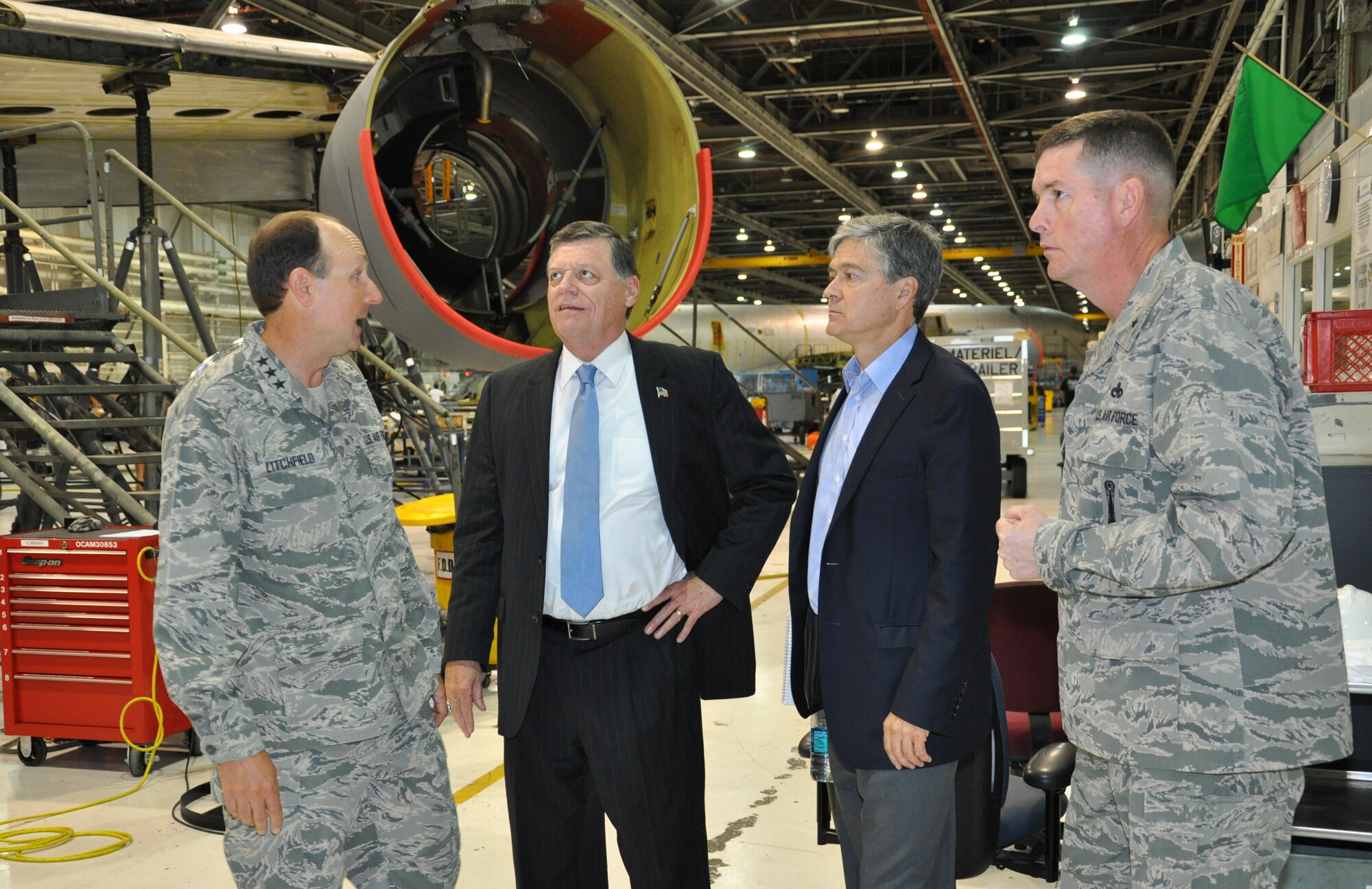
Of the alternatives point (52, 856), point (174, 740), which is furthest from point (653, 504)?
point (174, 740)

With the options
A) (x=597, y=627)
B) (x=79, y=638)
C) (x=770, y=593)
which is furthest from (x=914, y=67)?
(x=597, y=627)

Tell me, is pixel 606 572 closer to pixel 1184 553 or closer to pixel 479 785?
pixel 1184 553

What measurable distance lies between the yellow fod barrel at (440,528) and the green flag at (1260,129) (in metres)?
3.98

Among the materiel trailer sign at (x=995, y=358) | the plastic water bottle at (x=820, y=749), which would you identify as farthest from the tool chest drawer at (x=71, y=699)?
the materiel trailer sign at (x=995, y=358)

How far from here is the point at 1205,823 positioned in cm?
138

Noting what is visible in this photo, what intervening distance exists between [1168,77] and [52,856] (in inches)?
500

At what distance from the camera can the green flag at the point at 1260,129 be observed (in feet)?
15.4

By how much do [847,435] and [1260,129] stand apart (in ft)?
13.3

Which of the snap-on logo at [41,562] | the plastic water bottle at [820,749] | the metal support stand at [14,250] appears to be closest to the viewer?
the plastic water bottle at [820,749]

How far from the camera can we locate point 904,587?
5.94ft

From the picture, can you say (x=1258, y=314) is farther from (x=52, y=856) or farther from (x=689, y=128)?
(x=52, y=856)

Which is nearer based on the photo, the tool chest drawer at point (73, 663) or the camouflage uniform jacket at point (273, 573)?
the camouflage uniform jacket at point (273, 573)

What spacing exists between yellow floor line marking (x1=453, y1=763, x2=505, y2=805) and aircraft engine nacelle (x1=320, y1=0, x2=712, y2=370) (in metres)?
1.54

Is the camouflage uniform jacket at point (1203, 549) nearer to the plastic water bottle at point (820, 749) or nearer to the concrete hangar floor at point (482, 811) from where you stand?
the plastic water bottle at point (820, 749)
